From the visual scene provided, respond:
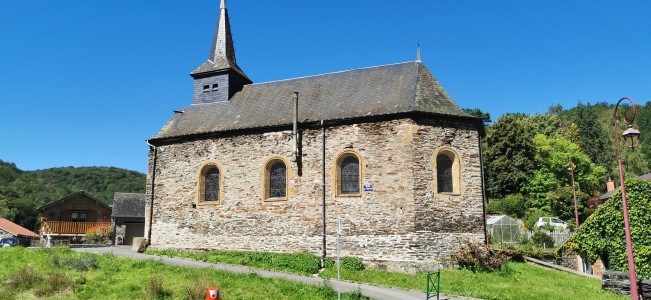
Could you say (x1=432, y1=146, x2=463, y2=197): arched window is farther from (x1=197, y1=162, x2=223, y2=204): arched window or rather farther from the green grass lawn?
(x1=197, y1=162, x2=223, y2=204): arched window

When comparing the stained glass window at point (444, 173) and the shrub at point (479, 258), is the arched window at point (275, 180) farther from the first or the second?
the shrub at point (479, 258)

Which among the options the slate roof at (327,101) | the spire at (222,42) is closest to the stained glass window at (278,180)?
the slate roof at (327,101)

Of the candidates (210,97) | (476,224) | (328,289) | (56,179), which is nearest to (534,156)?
(476,224)

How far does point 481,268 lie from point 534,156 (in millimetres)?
31013

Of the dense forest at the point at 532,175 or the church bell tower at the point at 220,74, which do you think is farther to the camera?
the dense forest at the point at 532,175

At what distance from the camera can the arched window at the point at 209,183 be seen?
890 inches

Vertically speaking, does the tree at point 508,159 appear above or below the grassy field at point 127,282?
above

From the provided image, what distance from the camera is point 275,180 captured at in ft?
70.6

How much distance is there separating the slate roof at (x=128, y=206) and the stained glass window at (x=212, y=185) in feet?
48.9

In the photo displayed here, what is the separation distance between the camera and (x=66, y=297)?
13844 mm

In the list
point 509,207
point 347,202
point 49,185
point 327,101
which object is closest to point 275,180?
point 347,202

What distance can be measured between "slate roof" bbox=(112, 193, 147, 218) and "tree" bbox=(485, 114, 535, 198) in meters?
30.9

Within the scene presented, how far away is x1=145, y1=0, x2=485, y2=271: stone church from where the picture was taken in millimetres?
19047

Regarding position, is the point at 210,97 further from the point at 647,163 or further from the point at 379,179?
the point at 647,163
